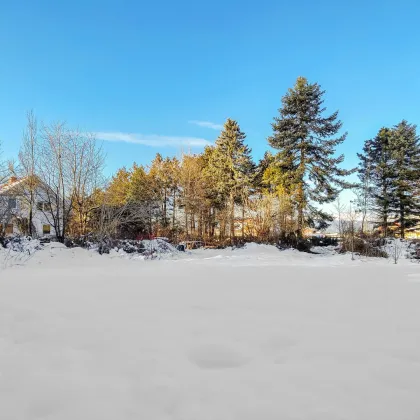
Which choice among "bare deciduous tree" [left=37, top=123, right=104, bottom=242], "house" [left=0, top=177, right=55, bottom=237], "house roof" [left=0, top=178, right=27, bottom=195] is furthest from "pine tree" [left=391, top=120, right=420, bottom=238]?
"house roof" [left=0, top=178, right=27, bottom=195]

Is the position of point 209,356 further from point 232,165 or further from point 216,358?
point 232,165

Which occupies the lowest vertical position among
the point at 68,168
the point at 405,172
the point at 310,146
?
the point at 68,168

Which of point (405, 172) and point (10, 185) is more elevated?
point (405, 172)

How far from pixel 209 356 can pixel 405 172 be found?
20.9 meters

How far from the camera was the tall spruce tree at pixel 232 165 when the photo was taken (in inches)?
814

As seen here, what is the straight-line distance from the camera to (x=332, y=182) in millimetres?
16672

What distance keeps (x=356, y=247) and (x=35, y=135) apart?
44.8 feet

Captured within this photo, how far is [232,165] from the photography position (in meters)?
20.7

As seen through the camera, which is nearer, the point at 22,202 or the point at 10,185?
the point at 10,185

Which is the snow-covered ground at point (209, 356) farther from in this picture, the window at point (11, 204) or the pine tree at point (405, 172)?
the pine tree at point (405, 172)

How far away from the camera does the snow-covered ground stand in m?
1.10

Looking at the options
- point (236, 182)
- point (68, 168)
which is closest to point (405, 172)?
point (236, 182)

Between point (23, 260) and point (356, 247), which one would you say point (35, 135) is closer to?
point (23, 260)

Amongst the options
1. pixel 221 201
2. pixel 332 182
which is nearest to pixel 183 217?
pixel 221 201
